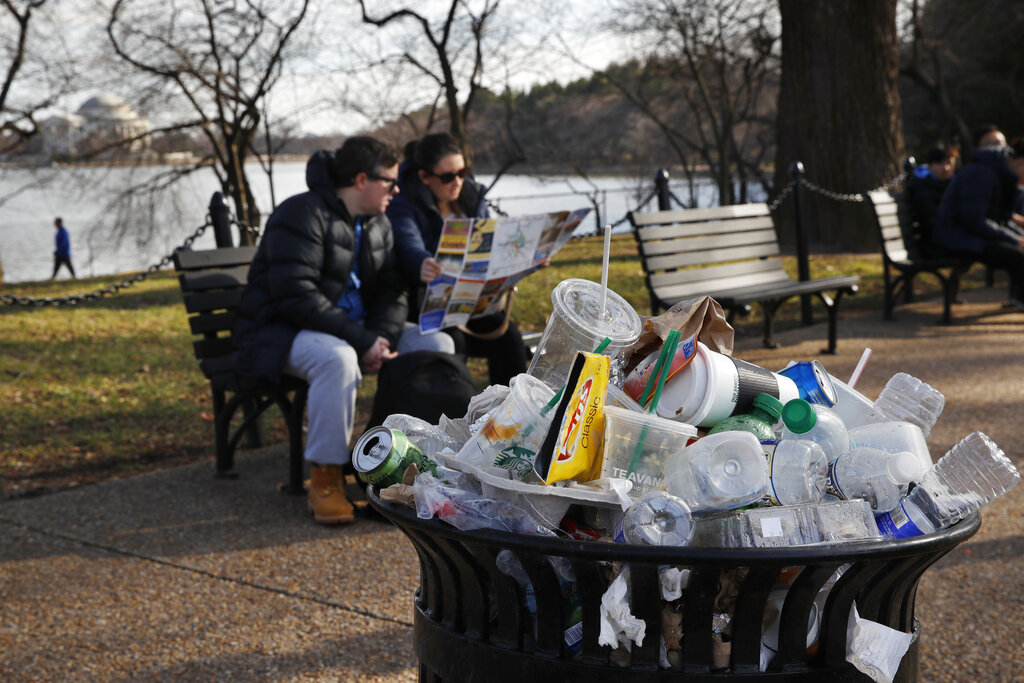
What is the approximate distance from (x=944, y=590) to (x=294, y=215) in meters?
2.96

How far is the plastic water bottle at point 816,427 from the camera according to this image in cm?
157

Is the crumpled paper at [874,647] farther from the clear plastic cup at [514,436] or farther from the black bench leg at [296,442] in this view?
the black bench leg at [296,442]

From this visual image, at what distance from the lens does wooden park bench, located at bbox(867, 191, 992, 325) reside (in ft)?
28.7

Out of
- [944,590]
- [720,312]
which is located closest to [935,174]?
[944,590]

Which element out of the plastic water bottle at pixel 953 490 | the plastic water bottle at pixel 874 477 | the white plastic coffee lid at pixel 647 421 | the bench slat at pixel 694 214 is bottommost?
the bench slat at pixel 694 214

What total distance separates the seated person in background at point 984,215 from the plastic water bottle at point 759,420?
310 inches

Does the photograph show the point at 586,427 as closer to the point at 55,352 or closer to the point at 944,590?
the point at 944,590

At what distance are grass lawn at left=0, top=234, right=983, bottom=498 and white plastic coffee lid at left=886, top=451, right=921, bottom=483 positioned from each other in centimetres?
436

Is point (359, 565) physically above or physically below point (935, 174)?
below

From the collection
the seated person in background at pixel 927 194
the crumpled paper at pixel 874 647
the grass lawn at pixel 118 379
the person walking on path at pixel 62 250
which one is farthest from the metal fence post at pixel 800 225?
the person walking on path at pixel 62 250

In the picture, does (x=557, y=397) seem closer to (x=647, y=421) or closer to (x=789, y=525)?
(x=647, y=421)

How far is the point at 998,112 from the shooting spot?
2983cm

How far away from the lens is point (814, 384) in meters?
1.80

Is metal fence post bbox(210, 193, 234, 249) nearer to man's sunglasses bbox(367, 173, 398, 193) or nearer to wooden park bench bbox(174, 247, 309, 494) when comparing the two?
wooden park bench bbox(174, 247, 309, 494)
